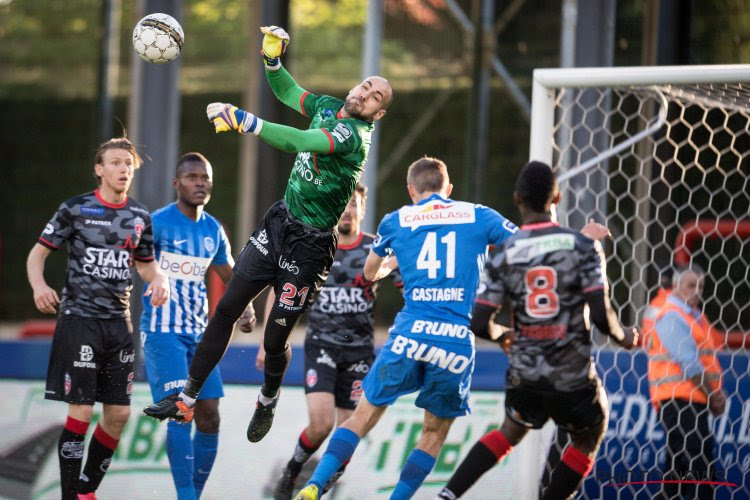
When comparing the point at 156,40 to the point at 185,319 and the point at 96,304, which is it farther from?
the point at 185,319

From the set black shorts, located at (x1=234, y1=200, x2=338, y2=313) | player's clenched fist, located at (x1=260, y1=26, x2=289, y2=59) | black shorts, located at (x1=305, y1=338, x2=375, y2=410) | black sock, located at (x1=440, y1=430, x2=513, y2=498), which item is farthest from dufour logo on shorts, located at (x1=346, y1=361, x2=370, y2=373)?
player's clenched fist, located at (x1=260, y1=26, x2=289, y2=59)

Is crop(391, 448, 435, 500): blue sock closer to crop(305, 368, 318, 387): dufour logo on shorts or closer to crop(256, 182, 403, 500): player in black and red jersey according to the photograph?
crop(256, 182, 403, 500): player in black and red jersey

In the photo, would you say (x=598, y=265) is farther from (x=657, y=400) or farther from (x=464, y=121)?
(x=464, y=121)

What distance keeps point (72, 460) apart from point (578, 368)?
316 centimetres

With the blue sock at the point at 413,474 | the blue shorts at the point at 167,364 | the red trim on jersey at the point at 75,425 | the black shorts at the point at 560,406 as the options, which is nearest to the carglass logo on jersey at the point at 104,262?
the blue shorts at the point at 167,364

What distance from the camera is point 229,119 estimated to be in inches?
192

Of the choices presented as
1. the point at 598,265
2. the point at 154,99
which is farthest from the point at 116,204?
the point at 154,99

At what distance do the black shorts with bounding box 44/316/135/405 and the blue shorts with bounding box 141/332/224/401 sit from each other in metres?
0.21

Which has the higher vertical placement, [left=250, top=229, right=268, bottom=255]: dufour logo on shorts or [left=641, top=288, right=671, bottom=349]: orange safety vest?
[left=250, top=229, right=268, bottom=255]: dufour logo on shorts

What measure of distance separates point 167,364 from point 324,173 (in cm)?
171

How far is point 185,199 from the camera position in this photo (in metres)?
6.73

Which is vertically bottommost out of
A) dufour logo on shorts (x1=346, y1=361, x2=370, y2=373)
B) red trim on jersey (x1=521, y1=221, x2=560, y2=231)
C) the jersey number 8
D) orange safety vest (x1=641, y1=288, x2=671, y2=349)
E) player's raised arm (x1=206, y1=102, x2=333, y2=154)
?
dufour logo on shorts (x1=346, y1=361, x2=370, y2=373)

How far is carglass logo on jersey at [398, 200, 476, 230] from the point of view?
5.73 meters

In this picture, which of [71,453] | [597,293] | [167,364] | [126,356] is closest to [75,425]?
[71,453]
